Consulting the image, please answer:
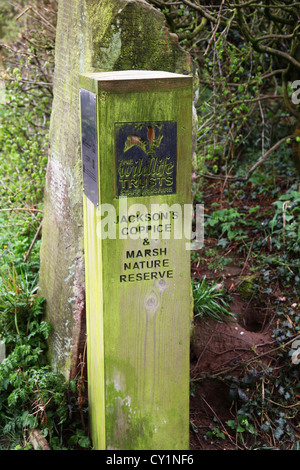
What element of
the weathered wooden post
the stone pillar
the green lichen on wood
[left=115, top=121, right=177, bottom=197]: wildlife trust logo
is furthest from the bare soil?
the green lichen on wood

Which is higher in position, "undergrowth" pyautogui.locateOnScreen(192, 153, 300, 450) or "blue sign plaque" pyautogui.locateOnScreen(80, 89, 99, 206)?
"blue sign plaque" pyautogui.locateOnScreen(80, 89, 99, 206)

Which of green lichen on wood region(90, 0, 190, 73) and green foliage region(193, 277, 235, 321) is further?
green foliage region(193, 277, 235, 321)

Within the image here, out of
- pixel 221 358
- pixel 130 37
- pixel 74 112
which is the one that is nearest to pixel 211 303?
pixel 221 358

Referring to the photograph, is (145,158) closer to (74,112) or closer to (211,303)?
(74,112)

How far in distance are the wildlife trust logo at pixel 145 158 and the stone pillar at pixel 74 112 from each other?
97cm

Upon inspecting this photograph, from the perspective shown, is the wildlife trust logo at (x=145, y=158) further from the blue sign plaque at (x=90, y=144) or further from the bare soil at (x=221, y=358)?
the bare soil at (x=221, y=358)

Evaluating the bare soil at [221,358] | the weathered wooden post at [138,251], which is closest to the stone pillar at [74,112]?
the weathered wooden post at [138,251]

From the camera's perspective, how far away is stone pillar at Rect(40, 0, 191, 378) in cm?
329

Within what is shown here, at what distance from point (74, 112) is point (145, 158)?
3.95ft

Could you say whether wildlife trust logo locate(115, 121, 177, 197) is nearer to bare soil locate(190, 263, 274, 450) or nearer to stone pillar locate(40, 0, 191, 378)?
stone pillar locate(40, 0, 191, 378)

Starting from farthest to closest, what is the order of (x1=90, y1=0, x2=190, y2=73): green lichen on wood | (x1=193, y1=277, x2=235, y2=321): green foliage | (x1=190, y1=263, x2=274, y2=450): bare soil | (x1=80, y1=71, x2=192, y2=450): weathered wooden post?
1. (x1=193, y1=277, x2=235, y2=321): green foliage
2. (x1=190, y1=263, x2=274, y2=450): bare soil
3. (x1=90, y1=0, x2=190, y2=73): green lichen on wood
4. (x1=80, y1=71, x2=192, y2=450): weathered wooden post

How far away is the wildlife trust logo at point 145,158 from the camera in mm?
2488

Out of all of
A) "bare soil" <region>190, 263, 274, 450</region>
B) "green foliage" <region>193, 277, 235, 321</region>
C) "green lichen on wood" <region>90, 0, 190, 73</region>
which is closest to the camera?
"green lichen on wood" <region>90, 0, 190, 73</region>
